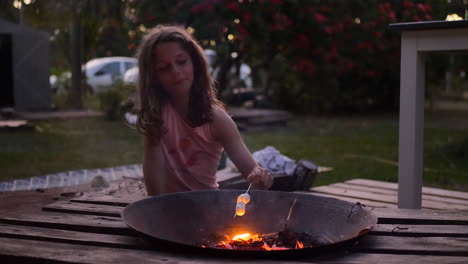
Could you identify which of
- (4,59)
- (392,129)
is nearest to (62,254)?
(392,129)

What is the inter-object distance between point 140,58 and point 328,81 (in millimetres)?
10129

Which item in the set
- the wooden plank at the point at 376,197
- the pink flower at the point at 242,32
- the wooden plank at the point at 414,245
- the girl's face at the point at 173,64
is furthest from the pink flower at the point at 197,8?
the wooden plank at the point at 414,245

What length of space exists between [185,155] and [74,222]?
0.81 meters

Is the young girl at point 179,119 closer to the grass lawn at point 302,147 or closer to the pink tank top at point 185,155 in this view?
the pink tank top at point 185,155

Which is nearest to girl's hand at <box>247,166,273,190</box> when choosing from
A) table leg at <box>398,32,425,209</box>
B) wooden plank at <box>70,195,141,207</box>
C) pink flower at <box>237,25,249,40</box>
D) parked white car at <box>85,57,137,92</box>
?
wooden plank at <box>70,195,141,207</box>

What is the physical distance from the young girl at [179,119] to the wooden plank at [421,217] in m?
0.73

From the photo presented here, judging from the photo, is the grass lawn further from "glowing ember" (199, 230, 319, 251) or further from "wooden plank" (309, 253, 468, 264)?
"wooden plank" (309, 253, 468, 264)

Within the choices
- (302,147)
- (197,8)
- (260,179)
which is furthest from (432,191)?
(197,8)

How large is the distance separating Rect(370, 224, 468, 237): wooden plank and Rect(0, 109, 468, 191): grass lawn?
357cm

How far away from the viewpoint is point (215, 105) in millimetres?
2525

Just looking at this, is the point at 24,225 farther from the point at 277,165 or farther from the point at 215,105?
the point at 277,165

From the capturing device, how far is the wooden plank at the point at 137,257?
1.38 m

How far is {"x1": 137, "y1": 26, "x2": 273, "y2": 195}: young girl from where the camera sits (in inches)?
95.3

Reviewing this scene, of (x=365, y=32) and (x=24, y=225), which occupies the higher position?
(x=365, y=32)
